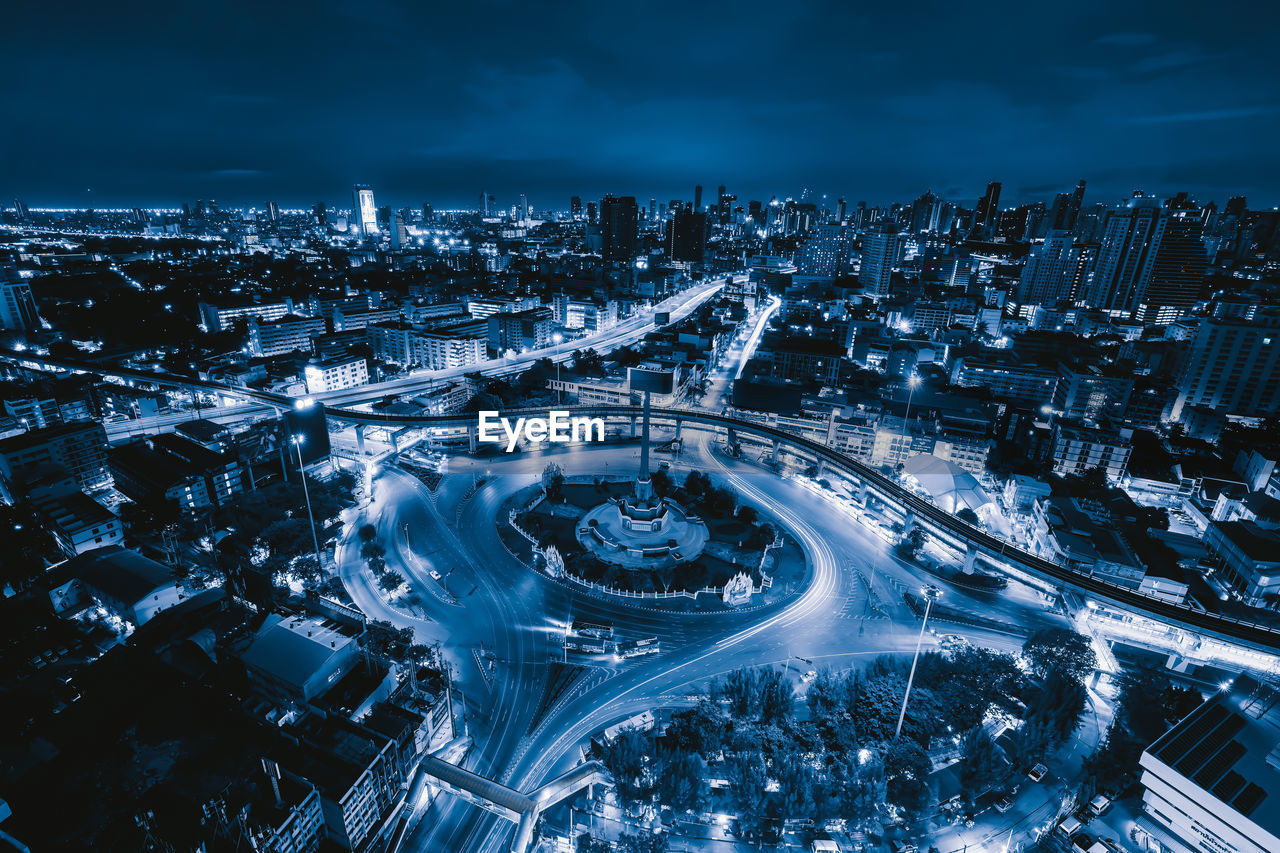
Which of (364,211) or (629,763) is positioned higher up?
(364,211)

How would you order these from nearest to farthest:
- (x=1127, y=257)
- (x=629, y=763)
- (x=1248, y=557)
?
(x=629, y=763) → (x=1248, y=557) → (x=1127, y=257)

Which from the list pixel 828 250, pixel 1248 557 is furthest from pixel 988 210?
pixel 1248 557

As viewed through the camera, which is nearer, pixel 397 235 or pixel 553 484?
pixel 553 484

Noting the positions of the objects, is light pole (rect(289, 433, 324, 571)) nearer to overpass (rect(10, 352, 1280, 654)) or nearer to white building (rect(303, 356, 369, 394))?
overpass (rect(10, 352, 1280, 654))

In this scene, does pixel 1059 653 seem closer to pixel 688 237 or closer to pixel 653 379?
pixel 653 379

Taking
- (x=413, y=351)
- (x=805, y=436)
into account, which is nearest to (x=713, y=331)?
(x=805, y=436)

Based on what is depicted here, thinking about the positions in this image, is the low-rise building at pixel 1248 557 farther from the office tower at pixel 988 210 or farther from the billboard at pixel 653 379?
the office tower at pixel 988 210

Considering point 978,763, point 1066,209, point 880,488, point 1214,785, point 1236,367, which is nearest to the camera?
point 1214,785

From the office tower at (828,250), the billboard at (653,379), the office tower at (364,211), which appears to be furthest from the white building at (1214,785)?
the office tower at (364,211)
